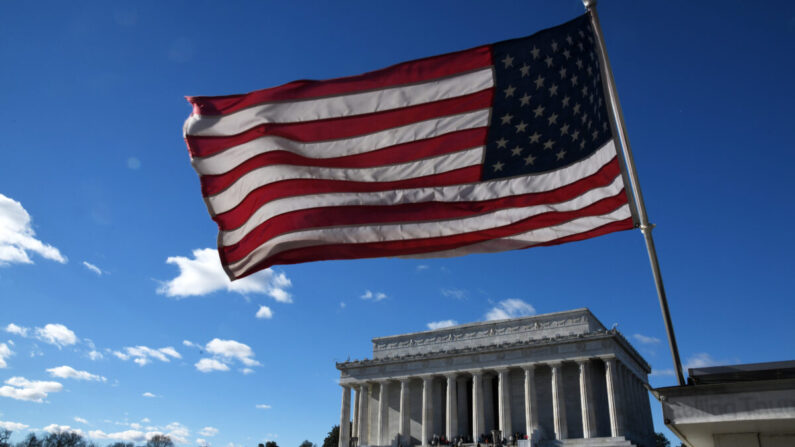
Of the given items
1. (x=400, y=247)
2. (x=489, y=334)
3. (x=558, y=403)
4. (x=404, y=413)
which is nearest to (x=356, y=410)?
(x=404, y=413)

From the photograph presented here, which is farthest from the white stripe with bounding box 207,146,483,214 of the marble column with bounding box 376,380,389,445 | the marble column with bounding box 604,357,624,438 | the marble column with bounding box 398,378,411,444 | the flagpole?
the marble column with bounding box 376,380,389,445

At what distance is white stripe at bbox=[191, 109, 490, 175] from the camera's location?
1098 cm

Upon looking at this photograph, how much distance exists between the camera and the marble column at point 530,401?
54.6m

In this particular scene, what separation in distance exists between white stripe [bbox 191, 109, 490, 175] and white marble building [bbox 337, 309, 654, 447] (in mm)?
46087

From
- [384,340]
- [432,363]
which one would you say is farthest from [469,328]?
[384,340]

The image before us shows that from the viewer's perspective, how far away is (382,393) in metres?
65.2

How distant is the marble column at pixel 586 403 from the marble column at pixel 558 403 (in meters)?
1.79

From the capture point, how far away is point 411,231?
37.9ft

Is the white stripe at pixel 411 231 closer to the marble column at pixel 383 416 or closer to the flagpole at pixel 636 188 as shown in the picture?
the flagpole at pixel 636 188

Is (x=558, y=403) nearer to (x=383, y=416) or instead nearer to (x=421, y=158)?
(x=383, y=416)

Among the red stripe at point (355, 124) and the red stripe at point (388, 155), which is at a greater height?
the red stripe at point (355, 124)

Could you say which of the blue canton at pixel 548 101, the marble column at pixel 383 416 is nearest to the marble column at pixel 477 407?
the marble column at pixel 383 416

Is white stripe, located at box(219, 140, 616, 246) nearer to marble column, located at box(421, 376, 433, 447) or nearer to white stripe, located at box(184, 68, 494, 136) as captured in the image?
white stripe, located at box(184, 68, 494, 136)

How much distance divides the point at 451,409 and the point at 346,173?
52.7 m
